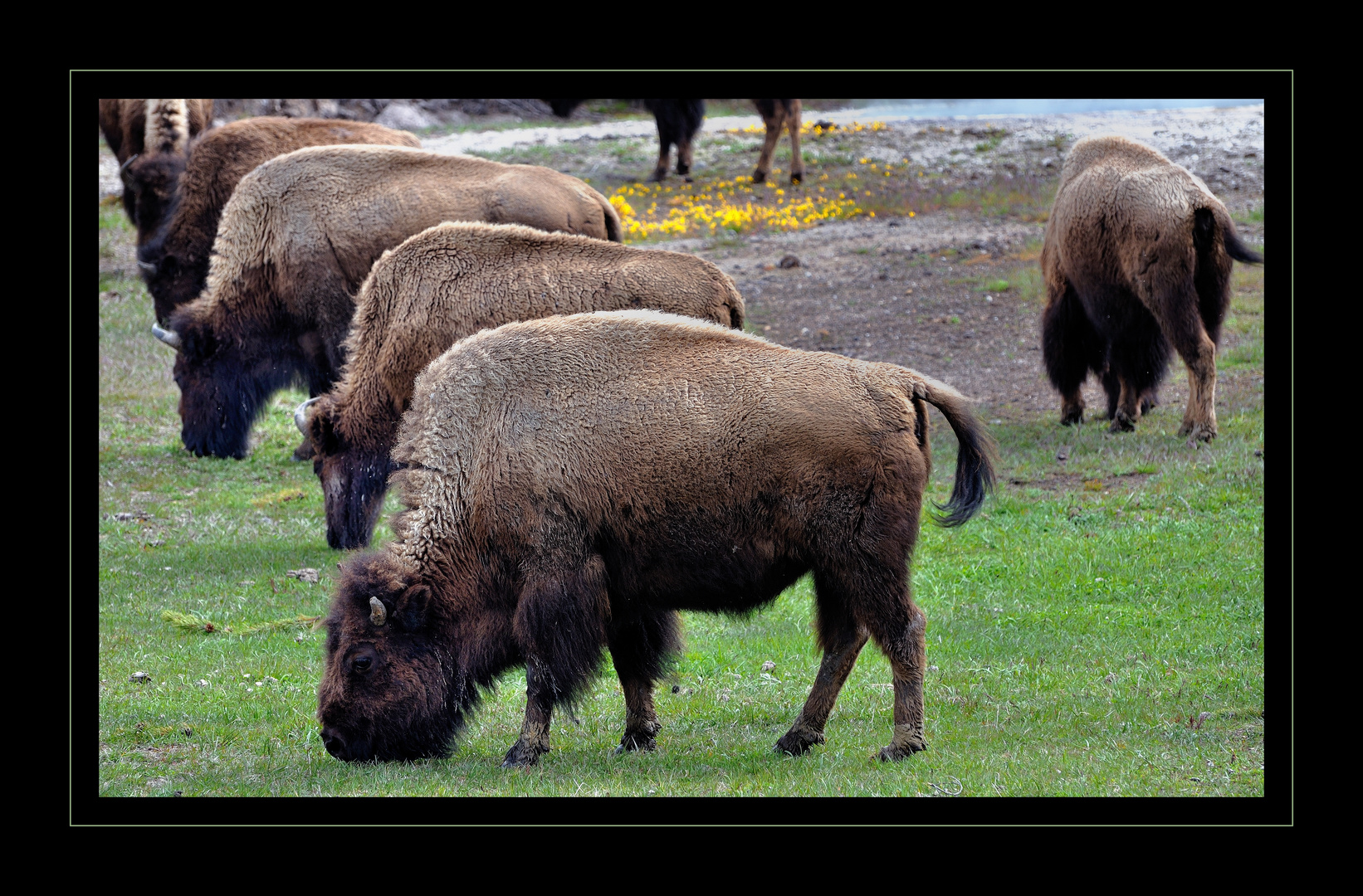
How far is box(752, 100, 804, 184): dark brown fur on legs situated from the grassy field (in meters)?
8.57

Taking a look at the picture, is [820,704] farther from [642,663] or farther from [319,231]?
[319,231]

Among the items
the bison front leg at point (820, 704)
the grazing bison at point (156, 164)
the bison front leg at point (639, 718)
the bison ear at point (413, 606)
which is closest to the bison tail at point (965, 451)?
the bison front leg at point (820, 704)

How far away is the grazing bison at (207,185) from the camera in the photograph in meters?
12.8

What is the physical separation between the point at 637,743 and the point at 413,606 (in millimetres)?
1193

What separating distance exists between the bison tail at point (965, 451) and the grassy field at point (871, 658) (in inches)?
40.6

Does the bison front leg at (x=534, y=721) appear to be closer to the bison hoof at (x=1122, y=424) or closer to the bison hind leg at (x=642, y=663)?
the bison hind leg at (x=642, y=663)

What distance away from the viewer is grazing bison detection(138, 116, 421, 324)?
41.8 feet

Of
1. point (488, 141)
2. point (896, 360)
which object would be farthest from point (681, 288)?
point (488, 141)
